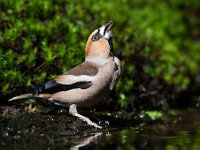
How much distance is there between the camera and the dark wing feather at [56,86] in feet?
23.8

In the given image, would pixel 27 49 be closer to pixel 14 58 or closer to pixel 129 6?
pixel 14 58

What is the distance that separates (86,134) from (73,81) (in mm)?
700

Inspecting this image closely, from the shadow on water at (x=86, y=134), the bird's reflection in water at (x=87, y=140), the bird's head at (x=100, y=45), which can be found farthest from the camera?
the bird's head at (x=100, y=45)

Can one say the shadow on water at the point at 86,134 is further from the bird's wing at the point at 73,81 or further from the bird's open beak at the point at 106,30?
the bird's open beak at the point at 106,30

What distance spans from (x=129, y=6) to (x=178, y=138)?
16.0 ft

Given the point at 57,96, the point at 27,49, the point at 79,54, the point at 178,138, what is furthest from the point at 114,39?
the point at 178,138

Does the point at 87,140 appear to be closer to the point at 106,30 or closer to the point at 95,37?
the point at 95,37

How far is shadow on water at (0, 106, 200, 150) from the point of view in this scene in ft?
21.0

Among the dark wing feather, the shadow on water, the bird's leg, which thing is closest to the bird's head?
the dark wing feather

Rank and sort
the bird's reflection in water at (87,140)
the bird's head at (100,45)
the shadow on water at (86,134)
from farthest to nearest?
the bird's head at (100,45)
the shadow on water at (86,134)
the bird's reflection in water at (87,140)

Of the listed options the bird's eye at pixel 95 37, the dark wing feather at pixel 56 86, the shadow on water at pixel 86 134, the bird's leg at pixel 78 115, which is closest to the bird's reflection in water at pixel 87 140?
the shadow on water at pixel 86 134

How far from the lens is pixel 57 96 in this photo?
7371 mm

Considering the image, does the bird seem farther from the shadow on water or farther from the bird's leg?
the shadow on water

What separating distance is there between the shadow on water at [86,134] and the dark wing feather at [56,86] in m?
0.34
